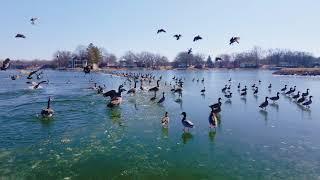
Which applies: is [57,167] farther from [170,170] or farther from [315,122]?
[315,122]

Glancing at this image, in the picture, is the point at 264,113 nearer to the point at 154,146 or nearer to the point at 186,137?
the point at 186,137

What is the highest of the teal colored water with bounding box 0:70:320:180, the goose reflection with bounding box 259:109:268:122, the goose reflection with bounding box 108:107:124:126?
the goose reflection with bounding box 108:107:124:126

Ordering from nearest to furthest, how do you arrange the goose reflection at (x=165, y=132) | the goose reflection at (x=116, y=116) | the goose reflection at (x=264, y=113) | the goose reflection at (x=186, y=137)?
the goose reflection at (x=186, y=137), the goose reflection at (x=165, y=132), the goose reflection at (x=116, y=116), the goose reflection at (x=264, y=113)

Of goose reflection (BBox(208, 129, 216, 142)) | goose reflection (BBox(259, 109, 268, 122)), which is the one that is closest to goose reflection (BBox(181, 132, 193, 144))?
goose reflection (BBox(208, 129, 216, 142))

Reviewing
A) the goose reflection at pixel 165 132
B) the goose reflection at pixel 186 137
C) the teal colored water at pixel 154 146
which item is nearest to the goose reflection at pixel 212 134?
the teal colored water at pixel 154 146

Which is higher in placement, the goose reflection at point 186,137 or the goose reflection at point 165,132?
the goose reflection at point 165,132

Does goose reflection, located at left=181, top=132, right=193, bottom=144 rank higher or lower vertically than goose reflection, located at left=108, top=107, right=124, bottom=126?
lower

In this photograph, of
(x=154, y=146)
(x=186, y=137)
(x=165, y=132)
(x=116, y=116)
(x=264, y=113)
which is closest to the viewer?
(x=154, y=146)

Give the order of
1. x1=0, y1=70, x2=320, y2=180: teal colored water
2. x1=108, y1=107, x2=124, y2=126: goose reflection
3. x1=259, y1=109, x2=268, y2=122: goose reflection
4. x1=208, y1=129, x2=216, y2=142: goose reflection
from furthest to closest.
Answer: x1=259, y1=109, x2=268, y2=122: goose reflection < x1=108, y1=107, x2=124, y2=126: goose reflection < x1=208, y1=129, x2=216, y2=142: goose reflection < x1=0, y1=70, x2=320, y2=180: teal colored water

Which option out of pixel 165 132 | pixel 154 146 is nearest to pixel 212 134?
pixel 165 132

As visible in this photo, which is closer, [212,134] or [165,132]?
[212,134]

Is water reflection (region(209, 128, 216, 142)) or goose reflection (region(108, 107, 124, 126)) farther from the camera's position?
goose reflection (region(108, 107, 124, 126))

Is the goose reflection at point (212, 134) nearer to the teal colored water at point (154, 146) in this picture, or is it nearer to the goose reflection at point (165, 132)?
the teal colored water at point (154, 146)

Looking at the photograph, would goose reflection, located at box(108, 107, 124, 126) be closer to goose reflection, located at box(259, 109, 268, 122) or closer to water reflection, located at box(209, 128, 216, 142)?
water reflection, located at box(209, 128, 216, 142)
